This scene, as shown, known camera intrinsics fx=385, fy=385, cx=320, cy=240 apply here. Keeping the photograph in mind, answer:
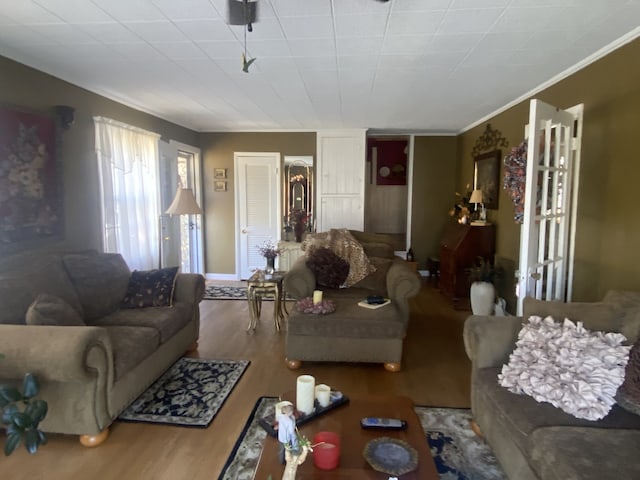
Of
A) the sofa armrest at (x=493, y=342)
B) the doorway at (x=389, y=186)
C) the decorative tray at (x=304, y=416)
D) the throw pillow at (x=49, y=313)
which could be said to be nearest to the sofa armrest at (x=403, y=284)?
the sofa armrest at (x=493, y=342)

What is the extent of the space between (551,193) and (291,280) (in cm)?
227

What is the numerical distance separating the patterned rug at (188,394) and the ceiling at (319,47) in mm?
2417

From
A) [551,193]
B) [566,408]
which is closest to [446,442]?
[566,408]

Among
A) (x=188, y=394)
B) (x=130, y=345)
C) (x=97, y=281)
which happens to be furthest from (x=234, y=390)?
(x=97, y=281)

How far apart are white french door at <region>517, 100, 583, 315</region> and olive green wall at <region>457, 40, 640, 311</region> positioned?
0.09m

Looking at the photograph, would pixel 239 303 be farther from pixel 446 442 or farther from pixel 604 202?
pixel 604 202

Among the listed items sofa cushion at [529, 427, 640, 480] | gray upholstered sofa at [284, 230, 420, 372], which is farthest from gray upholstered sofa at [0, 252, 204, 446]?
sofa cushion at [529, 427, 640, 480]

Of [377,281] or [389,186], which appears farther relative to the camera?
[389,186]

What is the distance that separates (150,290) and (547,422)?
2.92 m

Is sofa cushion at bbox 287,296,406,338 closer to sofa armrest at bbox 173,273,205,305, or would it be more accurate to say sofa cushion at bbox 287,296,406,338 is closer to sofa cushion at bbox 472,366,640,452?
sofa armrest at bbox 173,273,205,305

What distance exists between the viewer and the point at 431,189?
648 cm

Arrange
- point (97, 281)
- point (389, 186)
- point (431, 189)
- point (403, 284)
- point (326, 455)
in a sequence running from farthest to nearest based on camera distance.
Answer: point (389, 186) < point (431, 189) < point (403, 284) < point (97, 281) < point (326, 455)

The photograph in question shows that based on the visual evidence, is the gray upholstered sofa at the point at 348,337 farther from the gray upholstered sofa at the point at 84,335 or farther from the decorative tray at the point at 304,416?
the decorative tray at the point at 304,416

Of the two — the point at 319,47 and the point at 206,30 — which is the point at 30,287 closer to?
the point at 206,30
